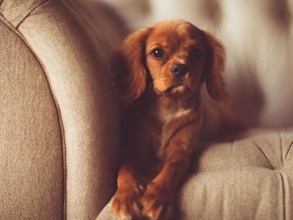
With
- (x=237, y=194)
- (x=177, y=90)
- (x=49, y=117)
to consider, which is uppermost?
(x=49, y=117)

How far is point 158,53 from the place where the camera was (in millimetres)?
1081

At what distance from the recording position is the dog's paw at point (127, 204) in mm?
829

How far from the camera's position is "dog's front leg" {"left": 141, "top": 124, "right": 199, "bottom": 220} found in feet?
2.73

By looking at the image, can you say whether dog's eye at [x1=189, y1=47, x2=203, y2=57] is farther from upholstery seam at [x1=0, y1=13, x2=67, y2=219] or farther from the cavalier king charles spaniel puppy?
upholstery seam at [x1=0, y1=13, x2=67, y2=219]

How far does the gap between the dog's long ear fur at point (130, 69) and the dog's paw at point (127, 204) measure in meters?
0.28

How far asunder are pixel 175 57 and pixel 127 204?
39cm

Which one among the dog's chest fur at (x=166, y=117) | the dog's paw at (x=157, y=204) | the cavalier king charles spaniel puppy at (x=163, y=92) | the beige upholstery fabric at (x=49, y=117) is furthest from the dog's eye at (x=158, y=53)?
the dog's paw at (x=157, y=204)

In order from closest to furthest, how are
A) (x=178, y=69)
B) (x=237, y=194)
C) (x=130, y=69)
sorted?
(x=237, y=194) < (x=178, y=69) < (x=130, y=69)

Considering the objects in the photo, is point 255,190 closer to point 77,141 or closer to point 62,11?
point 77,141

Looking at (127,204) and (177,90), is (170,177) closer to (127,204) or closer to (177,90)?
(127,204)

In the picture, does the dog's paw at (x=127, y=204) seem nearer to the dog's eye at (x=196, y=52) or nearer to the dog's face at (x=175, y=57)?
the dog's face at (x=175, y=57)

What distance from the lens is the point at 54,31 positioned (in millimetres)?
866

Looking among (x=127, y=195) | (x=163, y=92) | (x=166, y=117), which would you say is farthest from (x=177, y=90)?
(x=127, y=195)

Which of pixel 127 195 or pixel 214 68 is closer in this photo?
pixel 127 195
